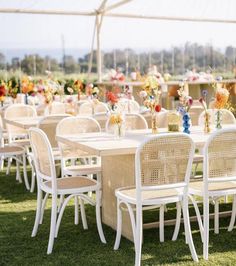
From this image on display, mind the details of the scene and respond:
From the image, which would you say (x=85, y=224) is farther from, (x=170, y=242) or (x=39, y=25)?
(x=39, y=25)

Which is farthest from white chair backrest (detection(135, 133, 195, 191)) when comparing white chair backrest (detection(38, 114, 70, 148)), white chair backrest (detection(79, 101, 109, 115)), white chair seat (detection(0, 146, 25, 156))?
white chair backrest (detection(79, 101, 109, 115))

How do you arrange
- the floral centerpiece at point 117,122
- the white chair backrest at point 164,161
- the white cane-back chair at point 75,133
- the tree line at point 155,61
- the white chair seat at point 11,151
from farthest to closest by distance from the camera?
1. the tree line at point 155,61
2. the white chair seat at point 11,151
3. the white cane-back chair at point 75,133
4. the floral centerpiece at point 117,122
5. the white chair backrest at point 164,161

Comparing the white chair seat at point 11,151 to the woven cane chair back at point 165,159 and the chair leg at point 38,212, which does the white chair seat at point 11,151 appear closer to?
the chair leg at point 38,212

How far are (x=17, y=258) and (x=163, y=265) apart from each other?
986 millimetres

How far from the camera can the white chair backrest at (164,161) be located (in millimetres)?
3688

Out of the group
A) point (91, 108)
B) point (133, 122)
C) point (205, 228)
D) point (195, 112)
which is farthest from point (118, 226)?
point (91, 108)

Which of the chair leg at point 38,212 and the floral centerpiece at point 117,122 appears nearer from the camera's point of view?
the chair leg at point 38,212

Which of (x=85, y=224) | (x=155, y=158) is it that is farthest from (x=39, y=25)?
(x=155, y=158)

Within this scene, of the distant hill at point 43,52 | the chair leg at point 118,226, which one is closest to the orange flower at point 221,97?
the chair leg at point 118,226

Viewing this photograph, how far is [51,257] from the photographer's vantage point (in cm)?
401

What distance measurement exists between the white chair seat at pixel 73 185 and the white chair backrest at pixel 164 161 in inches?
25.1

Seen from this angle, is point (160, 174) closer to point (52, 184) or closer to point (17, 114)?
point (52, 184)

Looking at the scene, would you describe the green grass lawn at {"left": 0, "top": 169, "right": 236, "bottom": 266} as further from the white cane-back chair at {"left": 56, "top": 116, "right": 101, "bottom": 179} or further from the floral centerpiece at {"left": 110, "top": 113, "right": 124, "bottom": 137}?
the floral centerpiece at {"left": 110, "top": 113, "right": 124, "bottom": 137}

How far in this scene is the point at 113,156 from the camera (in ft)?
14.9
